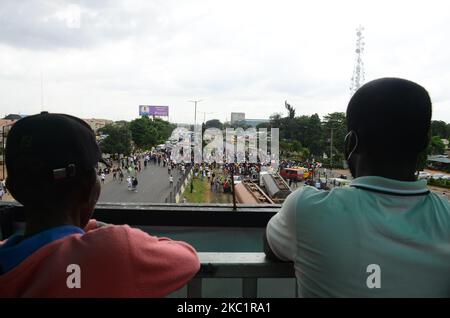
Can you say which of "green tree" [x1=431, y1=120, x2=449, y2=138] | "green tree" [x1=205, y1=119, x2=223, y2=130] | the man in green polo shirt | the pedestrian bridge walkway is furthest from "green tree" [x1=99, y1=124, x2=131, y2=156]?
"green tree" [x1=431, y1=120, x2=449, y2=138]

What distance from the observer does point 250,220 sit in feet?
4.86

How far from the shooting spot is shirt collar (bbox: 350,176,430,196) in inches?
28.8

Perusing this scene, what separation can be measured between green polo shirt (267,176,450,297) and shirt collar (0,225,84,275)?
418 mm

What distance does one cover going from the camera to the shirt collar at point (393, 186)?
28.8 inches

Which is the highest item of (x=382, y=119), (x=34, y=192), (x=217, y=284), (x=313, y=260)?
(x=382, y=119)

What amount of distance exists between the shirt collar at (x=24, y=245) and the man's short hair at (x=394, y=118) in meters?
0.59

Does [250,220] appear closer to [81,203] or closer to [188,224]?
[188,224]

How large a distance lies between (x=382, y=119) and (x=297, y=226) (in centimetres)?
27

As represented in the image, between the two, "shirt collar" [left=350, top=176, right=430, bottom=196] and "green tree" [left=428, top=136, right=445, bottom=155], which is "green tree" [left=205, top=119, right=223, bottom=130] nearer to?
"green tree" [left=428, top=136, right=445, bottom=155]

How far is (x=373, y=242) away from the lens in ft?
2.19

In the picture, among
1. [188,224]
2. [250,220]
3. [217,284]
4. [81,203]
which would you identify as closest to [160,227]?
[188,224]

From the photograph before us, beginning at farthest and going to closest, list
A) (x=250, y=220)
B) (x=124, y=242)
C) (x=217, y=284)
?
(x=250, y=220) < (x=217, y=284) < (x=124, y=242)

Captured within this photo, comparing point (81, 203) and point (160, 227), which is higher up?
point (81, 203)
